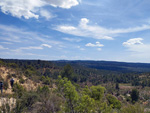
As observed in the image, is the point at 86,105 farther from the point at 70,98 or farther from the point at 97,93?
the point at 97,93

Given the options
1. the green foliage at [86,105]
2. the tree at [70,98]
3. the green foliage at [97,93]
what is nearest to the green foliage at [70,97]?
the tree at [70,98]

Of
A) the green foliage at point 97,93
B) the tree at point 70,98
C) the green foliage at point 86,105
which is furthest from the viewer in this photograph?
the green foliage at point 97,93

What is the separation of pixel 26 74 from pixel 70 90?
2934 cm

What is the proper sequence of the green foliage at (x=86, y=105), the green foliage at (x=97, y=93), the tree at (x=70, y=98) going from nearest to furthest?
1. the green foliage at (x=86, y=105)
2. the tree at (x=70, y=98)
3. the green foliage at (x=97, y=93)

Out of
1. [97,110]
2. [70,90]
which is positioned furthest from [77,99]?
[97,110]

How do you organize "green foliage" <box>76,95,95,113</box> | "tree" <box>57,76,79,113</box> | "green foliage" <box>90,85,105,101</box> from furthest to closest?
"green foliage" <box>90,85,105,101</box>, "tree" <box>57,76,79,113</box>, "green foliage" <box>76,95,95,113</box>

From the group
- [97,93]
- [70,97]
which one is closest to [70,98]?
[70,97]

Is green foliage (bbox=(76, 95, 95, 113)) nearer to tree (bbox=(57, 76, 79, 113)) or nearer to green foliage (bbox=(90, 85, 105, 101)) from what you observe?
tree (bbox=(57, 76, 79, 113))

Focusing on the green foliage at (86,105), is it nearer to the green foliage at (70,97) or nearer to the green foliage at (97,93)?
the green foliage at (70,97)

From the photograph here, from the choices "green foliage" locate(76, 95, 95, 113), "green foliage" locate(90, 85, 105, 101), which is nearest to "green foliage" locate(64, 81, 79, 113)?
"green foliage" locate(76, 95, 95, 113)

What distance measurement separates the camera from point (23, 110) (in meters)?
7.95

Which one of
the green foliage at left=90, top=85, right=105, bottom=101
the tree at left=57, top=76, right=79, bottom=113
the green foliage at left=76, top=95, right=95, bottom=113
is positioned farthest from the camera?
the green foliage at left=90, top=85, right=105, bottom=101

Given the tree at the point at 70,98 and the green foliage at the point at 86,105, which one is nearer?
the green foliage at the point at 86,105

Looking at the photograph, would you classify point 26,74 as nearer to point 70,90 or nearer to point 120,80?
point 70,90
